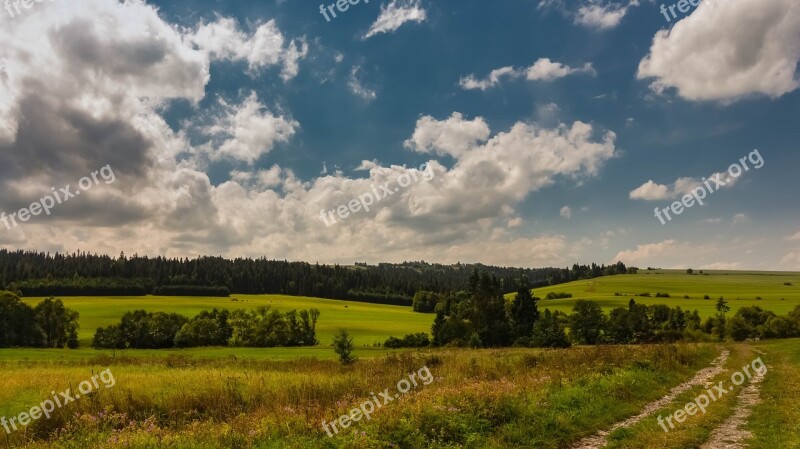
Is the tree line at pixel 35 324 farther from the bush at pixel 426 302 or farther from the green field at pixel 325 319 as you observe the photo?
the bush at pixel 426 302

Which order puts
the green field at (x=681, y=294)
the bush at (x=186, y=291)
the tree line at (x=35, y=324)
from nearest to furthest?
the tree line at (x=35, y=324) → the green field at (x=681, y=294) → the bush at (x=186, y=291)

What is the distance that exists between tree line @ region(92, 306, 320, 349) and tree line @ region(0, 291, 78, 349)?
5816 millimetres

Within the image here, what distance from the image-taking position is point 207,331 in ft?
306

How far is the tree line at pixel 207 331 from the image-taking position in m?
88.1

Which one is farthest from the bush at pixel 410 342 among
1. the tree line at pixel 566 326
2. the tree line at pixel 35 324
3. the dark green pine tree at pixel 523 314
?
the tree line at pixel 35 324

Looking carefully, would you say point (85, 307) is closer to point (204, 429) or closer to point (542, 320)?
point (542, 320)


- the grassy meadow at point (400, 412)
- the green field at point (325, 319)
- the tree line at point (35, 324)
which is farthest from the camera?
the green field at point (325, 319)

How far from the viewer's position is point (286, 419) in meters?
12.4

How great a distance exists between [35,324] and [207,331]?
92.5ft

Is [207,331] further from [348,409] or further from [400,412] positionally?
[400,412]

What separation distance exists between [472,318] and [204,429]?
3070 inches

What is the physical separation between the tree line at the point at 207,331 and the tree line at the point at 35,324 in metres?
5.82

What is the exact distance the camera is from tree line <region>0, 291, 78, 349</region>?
80750 millimetres

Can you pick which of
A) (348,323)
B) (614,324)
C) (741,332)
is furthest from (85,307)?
(741,332)
